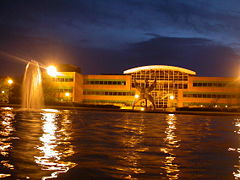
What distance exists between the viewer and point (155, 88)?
219ft

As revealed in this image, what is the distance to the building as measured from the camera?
63.2 meters

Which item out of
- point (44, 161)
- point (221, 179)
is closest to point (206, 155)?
point (221, 179)

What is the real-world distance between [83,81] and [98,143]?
59.5m

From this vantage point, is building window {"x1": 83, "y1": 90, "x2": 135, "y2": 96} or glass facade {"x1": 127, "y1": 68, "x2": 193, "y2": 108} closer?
glass facade {"x1": 127, "y1": 68, "x2": 193, "y2": 108}

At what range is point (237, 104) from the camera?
61125 mm

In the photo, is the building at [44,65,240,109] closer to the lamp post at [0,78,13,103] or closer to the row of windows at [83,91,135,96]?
the row of windows at [83,91,135,96]

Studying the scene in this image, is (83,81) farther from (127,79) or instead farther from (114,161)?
(114,161)

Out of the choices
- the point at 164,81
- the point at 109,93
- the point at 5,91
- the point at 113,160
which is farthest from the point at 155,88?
the point at 113,160

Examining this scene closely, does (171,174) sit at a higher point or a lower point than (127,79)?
lower

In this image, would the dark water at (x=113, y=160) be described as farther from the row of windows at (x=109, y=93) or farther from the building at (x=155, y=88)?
the row of windows at (x=109, y=93)

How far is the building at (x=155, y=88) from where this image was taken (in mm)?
63250

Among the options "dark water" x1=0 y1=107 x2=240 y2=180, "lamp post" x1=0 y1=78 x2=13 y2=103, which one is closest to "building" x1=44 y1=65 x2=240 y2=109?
"lamp post" x1=0 y1=78 x2=13 y2=103

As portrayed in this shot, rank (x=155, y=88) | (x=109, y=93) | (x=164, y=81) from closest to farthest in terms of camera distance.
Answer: (x=164, y=81) → (x=155, y=88) → (x=109, y=93)

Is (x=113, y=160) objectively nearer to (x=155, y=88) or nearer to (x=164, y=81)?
(x=164, y=81)
